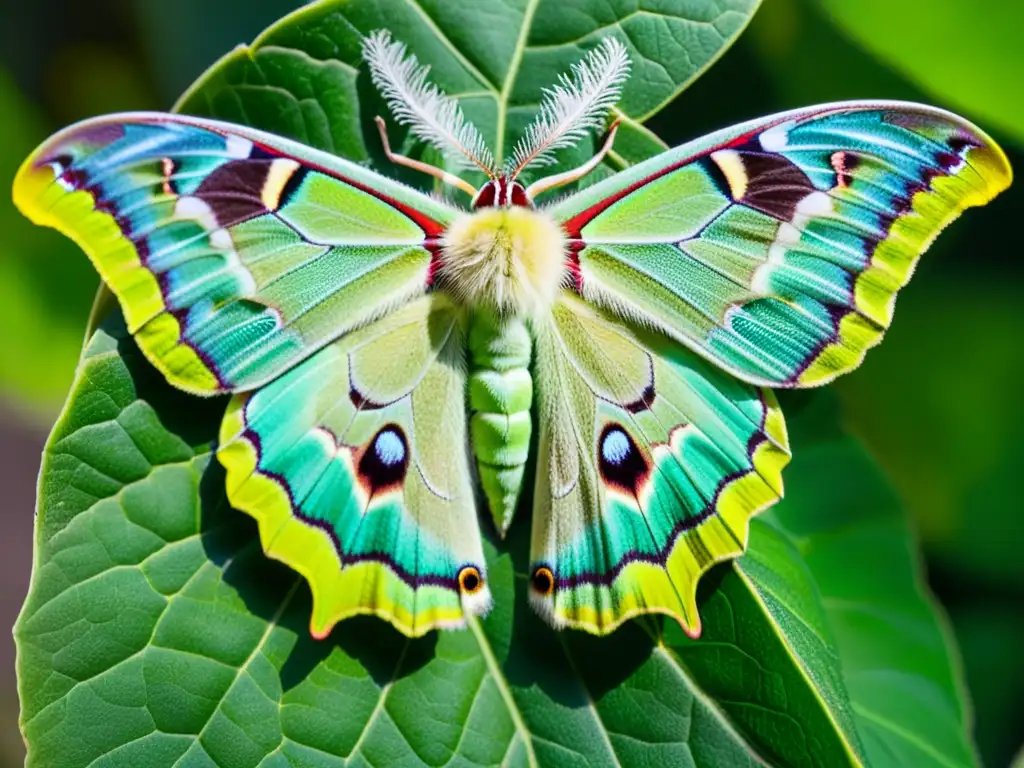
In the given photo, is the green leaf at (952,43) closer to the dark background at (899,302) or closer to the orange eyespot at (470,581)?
the dark background at (899,302)

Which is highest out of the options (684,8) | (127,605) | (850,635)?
(684,8)

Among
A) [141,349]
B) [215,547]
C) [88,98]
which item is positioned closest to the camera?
[141,349]

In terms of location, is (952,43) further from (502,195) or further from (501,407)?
(501,407)

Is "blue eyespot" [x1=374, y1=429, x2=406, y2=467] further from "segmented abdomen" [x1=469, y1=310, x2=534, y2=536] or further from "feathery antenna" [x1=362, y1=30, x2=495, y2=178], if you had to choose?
"feathery antenna" [x1=362, y1=30, x2=495, y2=178]

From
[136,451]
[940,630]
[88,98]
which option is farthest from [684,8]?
[88,98]

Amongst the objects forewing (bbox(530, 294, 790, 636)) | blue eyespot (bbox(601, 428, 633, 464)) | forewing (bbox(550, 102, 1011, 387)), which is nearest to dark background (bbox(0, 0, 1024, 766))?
forewing (bbox(550, 102, 1011, 387))

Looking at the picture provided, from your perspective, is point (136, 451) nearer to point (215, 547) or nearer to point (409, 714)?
point (215, 547)

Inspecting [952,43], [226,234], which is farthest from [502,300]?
[952,43]

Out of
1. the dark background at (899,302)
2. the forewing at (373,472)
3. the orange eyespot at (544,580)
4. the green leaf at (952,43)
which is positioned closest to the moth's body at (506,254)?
the forewing at (373,472)
